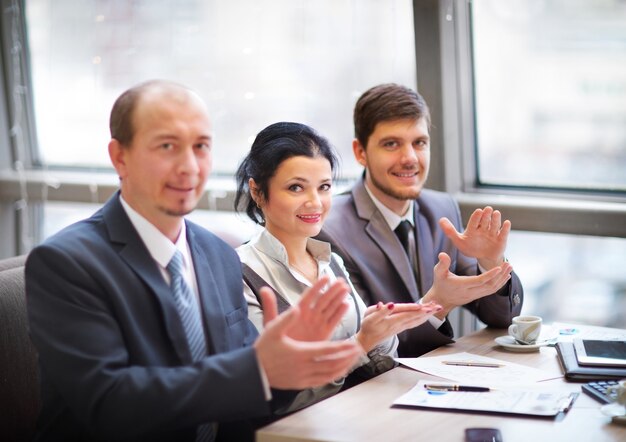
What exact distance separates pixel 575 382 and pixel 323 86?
211 centimetres

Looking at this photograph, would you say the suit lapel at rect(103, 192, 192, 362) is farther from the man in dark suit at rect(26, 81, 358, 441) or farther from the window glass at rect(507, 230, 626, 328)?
the window glass at rect(507, 230, 626, 328)

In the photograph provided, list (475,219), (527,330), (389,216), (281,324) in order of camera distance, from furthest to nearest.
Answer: (389,216), (475,219), (527,330), (281,324)

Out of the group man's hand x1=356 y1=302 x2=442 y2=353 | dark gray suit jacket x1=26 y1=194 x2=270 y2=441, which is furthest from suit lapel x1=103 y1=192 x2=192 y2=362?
man's hand x1=356 y1=302 x2=442 y2=353

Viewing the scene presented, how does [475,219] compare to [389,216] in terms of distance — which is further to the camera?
[389,216]

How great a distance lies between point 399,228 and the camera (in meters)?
3.07

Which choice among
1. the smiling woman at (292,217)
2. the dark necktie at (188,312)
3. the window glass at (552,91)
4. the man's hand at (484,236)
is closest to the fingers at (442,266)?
the man's hand at (484,236)

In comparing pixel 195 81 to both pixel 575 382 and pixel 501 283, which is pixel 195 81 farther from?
pixel 575 382

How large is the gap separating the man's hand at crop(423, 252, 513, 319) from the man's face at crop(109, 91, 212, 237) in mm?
909

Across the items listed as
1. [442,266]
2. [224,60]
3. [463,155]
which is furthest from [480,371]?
[224,60]

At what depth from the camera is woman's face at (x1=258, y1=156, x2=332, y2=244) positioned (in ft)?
8.18

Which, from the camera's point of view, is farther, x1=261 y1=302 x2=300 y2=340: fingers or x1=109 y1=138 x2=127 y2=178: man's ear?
x1=109 y1=138 x2=127 y2=178: man's ear

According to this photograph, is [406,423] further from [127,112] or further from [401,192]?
[401,192]

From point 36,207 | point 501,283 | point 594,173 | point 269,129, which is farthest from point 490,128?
point 36,207

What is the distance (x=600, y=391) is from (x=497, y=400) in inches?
10.1
